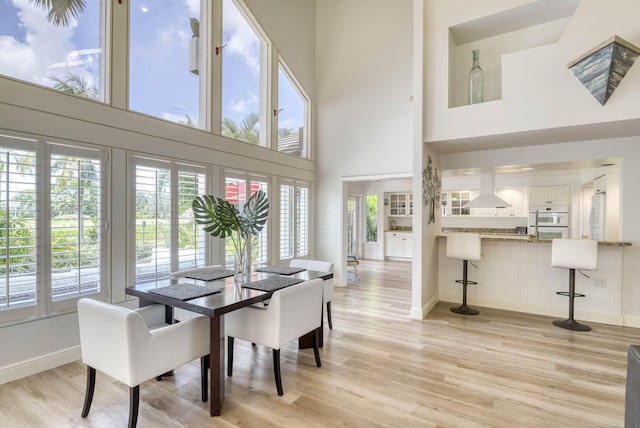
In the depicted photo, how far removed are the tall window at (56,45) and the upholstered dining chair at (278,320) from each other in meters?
2.53

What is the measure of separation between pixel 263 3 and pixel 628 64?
469 centimetres

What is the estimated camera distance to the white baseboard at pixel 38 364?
8.29 feet

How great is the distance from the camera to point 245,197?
470cm

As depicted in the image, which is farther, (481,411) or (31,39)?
(31,39)

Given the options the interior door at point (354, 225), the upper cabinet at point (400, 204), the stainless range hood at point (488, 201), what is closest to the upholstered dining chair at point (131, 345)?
the stainless range hood at point (488, 201)

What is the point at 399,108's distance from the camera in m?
5.38

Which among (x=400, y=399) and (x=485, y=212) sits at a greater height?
(x=485, y=212)

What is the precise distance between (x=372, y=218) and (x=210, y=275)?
7232 millimetres

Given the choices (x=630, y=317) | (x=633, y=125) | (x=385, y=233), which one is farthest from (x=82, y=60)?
(x=385, y=233)

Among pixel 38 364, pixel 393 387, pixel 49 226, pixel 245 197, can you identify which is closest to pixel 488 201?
pixel 245 197

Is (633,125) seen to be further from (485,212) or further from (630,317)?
(485,212)

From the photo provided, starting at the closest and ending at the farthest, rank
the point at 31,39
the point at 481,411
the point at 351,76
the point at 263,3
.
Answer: the point at 481,411
the point at 31,39
the point at 263,3
the point at 351,76

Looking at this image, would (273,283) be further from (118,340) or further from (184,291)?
(118,340)

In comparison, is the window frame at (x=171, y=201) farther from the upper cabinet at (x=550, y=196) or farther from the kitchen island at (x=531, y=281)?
the upper cabinet at (x=550, y=196)
